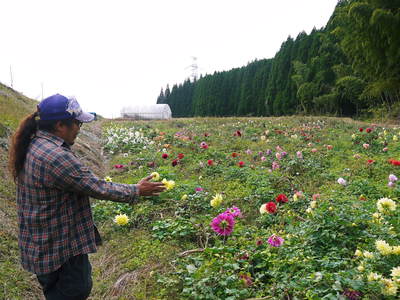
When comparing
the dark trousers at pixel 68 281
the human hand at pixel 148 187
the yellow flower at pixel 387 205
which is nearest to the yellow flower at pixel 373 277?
the yellow flower at pixel 387 205

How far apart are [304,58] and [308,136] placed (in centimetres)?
1784

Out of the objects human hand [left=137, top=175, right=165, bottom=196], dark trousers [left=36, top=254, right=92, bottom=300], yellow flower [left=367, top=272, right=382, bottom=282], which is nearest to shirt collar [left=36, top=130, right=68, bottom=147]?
human hand [left=137, top=175, right=165, bottom=196]

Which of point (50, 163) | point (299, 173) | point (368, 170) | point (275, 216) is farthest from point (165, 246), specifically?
point (368, 170)

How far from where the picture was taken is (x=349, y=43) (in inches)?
600

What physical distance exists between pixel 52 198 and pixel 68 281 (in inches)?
19.3

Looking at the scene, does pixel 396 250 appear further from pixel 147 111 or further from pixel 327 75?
pixel 147 111

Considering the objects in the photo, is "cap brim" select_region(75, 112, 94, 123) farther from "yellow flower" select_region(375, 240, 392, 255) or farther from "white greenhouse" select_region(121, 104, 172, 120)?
"white greenhouse" select_region(121, 104, 172, 120)

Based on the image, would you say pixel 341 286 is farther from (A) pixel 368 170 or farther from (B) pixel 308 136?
Result: (B) pixel 308 136

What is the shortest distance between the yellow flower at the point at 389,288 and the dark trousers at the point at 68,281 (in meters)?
1.63

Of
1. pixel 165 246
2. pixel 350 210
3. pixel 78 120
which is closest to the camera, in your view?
pixel 78 120

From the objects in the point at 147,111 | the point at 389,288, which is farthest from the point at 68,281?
the point at 147,111

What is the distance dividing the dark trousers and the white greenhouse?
33384 millimetres

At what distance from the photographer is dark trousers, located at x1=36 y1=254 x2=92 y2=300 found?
6.43ft

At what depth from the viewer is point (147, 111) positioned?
36.1m
